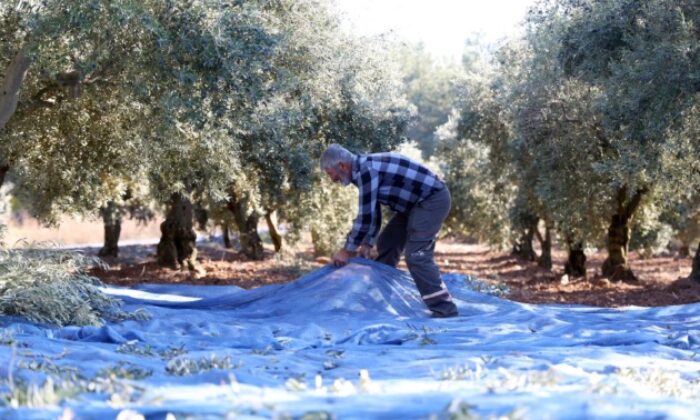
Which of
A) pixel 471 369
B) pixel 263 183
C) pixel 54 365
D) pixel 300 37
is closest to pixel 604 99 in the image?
pixel 300 37

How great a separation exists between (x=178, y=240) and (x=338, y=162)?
518 inches

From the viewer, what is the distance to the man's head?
9734 millimetres

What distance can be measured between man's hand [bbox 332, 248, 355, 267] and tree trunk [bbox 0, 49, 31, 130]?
16.7ft

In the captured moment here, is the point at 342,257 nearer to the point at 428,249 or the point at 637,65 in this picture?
the point at 428,249

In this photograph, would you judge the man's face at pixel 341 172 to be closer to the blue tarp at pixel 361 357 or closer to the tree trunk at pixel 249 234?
the blue tarp at pixel 361 357

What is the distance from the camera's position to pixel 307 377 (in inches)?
233

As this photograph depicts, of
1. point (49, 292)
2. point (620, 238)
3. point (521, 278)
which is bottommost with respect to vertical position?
point (521, 278)

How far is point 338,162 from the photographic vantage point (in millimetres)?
9750

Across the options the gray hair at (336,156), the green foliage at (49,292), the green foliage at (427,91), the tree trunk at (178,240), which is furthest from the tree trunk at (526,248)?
the green foliage at (427,91)

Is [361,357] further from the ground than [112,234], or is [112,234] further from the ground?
[112,234]

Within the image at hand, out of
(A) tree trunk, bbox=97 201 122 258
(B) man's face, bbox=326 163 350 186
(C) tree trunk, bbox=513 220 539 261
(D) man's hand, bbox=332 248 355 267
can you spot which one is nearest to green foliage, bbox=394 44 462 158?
(C) tree trunk, bbox=513 220 539 261

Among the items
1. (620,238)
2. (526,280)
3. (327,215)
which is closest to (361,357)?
(620,238)

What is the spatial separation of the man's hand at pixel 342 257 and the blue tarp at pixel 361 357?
0.45 feet

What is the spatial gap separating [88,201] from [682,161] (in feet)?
36.5
